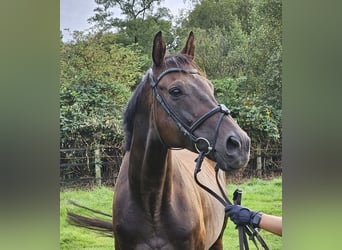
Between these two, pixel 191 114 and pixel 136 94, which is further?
pixel 136 94

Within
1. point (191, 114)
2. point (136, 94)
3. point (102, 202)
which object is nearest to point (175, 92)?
point (191, 114)

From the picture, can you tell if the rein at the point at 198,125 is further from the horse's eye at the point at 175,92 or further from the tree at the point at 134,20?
the tree at the point at 134,20

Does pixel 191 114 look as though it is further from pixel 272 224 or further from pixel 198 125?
pixel 272 224

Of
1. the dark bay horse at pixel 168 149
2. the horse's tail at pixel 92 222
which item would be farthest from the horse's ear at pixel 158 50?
the horse's tail at pixel 92 222

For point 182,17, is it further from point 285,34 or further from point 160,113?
point 285,34

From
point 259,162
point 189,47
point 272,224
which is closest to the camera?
point 272,224

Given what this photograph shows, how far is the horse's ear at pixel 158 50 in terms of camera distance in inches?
48.8

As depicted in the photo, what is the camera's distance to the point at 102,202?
5.90ft

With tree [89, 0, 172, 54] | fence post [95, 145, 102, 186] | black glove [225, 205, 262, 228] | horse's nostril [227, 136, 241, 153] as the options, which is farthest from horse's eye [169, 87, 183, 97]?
fence post [95, 145, 102, 186]

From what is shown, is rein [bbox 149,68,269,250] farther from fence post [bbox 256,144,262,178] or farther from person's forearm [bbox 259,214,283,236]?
fence post [bbox 256,144,262,178]

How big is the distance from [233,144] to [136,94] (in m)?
0.44
